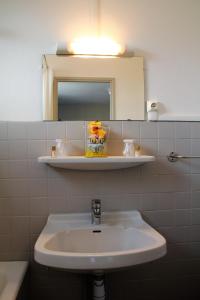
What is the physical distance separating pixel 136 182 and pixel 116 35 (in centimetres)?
84

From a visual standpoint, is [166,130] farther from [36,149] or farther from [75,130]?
[36,149]

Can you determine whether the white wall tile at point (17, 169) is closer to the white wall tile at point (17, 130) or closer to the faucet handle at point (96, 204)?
the white wall tile at point (17, 130)

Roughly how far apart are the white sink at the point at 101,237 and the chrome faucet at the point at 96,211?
0.03 metres

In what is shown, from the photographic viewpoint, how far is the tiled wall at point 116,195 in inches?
49.2

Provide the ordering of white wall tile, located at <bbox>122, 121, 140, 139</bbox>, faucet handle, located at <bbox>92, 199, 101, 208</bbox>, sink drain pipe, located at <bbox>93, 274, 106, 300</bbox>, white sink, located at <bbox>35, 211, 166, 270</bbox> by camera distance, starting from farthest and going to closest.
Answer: white wall tile, located at <bbox>122, 121, 140, 139</bbox>
faucet handle, located at <bbox>92, 199, 101, 208</bbox>
sink drain pipe, located at <bbox>93, 274, 106, 300</bbox>
white sink, located at <bbox>35, 211, 166, 270</bbox>

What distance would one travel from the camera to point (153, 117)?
51.8 inches

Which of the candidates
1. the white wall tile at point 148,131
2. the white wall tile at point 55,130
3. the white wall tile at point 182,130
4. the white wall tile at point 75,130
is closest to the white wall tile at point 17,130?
the white wall tile at point 55,130

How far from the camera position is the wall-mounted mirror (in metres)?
1.28

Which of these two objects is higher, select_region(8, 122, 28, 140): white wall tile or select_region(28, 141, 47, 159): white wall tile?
select_region(8, 122, 28, 140): white wall tile

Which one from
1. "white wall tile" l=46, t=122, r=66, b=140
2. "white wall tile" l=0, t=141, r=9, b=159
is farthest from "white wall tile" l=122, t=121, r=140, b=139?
"white wall tile" l=0, t=141, r=9, b=159

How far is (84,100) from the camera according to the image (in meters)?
1.29

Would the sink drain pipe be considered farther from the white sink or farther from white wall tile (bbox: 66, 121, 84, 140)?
white wall tile (bbox: 66, 121, 84, 140)

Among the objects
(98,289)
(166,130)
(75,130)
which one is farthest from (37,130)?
(98,289)

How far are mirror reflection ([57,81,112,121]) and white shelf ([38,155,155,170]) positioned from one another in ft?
0.86
